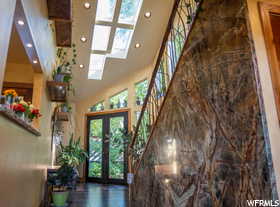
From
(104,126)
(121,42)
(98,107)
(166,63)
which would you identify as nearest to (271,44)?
(166,63)

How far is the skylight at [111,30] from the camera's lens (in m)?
6.15

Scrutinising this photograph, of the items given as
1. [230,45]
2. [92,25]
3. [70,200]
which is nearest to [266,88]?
[230,45]

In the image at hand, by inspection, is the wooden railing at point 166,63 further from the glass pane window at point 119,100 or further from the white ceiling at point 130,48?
the glass pane window at point 119,100

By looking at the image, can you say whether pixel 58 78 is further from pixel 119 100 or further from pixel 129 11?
pixel 119 100

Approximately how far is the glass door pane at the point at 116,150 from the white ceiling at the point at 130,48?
5.52 feet

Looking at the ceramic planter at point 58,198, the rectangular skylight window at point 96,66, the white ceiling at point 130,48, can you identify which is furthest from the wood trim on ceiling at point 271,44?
the rectangular skylight window at point 96,66

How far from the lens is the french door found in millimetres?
7969

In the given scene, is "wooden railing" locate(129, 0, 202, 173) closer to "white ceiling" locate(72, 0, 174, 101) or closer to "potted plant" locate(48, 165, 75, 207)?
"potted plant" locate(48, 165, 75, 207)

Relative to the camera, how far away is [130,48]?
716 cm

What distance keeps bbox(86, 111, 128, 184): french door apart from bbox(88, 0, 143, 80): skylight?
1746mm

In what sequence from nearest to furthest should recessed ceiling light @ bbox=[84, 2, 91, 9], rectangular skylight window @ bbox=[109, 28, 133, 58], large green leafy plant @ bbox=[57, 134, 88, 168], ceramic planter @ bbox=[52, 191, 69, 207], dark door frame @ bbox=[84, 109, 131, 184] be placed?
ceramic planter @ bbox=[52, 191, 69, 207] < recessed ceiling light @ bbox=[84, 2, 91, 9] < large green leafy plant @ bbox=[57, 134, 88, 168] < rectangular skylight window @ bbox=[109, 28, 133, 58] < dark door frame @ bbox=[84, 109, 131, 184]

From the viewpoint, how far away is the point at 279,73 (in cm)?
152

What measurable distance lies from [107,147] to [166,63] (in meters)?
5.86

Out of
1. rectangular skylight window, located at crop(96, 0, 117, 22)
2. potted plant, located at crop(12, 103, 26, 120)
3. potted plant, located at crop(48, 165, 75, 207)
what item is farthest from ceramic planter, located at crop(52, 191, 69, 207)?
rectangular skylight window, located at crop(96, 0, 117, 22)
